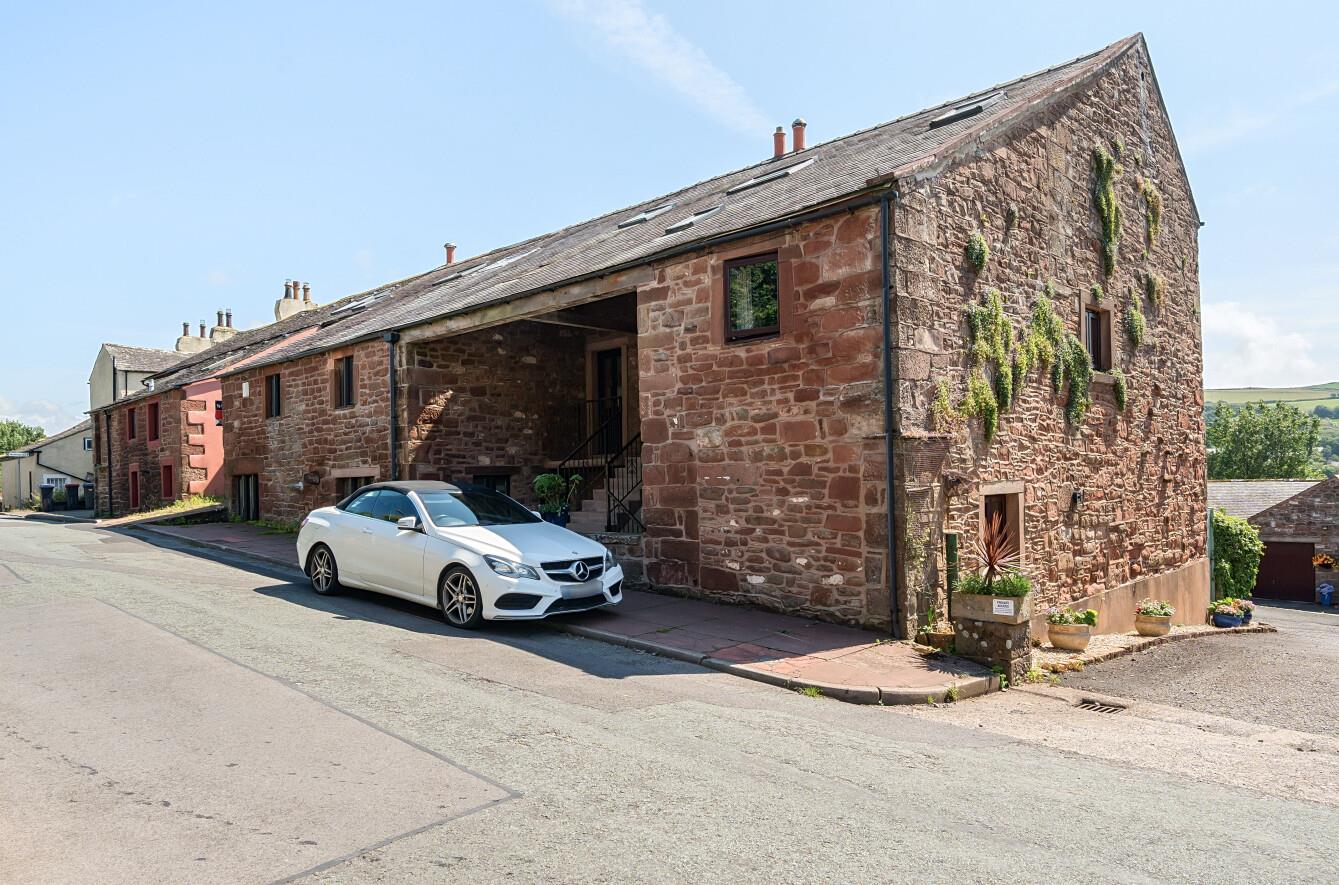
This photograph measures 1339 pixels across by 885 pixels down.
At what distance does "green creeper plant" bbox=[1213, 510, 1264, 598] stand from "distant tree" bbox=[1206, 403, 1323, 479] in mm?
46862

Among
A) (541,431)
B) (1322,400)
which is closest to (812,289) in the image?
(541,431)

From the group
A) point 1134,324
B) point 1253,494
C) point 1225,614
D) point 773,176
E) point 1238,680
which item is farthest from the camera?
point 1253,494

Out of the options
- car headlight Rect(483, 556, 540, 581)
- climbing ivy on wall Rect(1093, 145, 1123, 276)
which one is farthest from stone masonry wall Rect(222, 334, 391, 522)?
climbing ivy on wall Rect(1093, 145, 1123, 276)

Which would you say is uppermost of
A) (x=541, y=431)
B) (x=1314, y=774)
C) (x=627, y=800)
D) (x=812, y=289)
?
(x=812, y=289)

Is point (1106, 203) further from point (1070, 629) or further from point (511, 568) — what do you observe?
point (511, 568)

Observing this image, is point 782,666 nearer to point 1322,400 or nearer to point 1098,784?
point 1098,784

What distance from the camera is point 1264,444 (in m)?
59.8

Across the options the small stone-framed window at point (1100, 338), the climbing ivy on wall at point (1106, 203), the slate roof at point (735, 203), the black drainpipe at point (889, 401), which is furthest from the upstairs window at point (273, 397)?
the climbing ivy on wall at point (1106, 203)

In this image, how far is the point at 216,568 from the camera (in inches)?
513

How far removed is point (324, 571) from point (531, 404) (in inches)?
286

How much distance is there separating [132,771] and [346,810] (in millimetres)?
1453

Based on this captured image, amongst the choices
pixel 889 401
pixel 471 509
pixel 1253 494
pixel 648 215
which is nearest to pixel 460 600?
pixel 471 509

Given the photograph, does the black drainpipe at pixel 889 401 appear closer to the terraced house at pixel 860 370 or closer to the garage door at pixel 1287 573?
the terraced house at pixel 860 370

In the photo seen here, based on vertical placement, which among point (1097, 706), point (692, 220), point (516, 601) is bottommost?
point (1097, 706)
